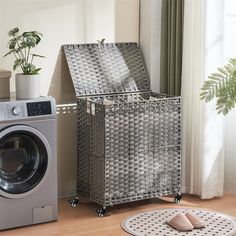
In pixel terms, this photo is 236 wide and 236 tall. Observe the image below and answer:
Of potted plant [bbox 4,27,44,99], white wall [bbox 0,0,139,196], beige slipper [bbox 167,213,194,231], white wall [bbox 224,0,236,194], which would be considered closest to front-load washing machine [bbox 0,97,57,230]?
potted plant [bbox 4,27,44,99]

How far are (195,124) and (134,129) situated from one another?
60cm

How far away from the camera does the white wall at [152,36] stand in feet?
15.3

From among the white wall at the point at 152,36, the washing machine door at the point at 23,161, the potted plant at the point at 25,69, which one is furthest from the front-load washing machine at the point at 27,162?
the white wall at the point at 152,36

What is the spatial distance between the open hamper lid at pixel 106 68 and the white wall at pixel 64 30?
0.08 m

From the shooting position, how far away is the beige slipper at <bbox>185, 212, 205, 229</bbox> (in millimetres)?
3877

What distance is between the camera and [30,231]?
3861mm

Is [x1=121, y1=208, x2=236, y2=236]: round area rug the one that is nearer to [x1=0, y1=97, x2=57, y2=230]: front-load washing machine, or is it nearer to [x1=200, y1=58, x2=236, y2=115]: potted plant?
[x1=0, y1=97, x2=57, y2=230]: front-load washing machine

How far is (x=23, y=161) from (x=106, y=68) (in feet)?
3.29

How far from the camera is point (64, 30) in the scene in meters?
4.45

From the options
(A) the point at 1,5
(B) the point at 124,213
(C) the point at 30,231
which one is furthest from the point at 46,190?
(A) the point at 1,5

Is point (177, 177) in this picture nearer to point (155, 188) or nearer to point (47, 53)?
point (155, 188)

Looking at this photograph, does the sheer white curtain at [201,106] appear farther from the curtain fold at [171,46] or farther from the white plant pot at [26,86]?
the white plant pot at [26,86]

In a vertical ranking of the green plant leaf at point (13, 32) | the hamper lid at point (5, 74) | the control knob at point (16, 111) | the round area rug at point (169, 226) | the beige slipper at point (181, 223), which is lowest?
the round area rug at point (169, 226)

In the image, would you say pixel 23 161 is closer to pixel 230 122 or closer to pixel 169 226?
pixel 169 226
